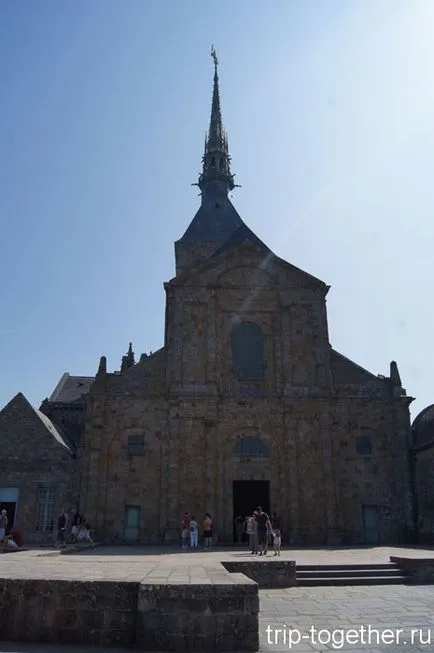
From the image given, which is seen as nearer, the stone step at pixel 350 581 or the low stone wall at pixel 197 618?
the low stone wall at pixel 197 618

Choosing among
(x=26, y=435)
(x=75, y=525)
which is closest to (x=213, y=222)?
(x=26, y=435)

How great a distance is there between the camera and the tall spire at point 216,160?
54.1 meters

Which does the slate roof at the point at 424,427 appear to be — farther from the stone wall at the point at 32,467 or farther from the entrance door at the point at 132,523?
the stone wall at the point at 32,467

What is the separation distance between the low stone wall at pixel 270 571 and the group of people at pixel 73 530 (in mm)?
9559

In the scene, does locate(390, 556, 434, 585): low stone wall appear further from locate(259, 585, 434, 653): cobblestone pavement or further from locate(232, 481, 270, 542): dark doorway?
locate(232, 481, 270, 542): dark doorway

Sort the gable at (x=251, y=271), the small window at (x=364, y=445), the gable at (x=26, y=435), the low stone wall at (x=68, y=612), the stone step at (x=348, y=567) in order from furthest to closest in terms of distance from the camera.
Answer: the gable at (x=251, y=271), the small window at (x=364, y=445), the gable at (x=26, y=435), the stone step at (x=348, y=567), the low stone wall at (x=68, y=612)

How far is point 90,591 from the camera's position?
25.0ft

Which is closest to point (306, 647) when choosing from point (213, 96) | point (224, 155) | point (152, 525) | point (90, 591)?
point (90, 591)

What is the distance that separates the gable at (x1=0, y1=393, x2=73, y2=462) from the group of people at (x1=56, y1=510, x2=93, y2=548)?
11.1 feet

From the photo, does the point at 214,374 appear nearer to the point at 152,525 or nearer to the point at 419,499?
the point at 152,525

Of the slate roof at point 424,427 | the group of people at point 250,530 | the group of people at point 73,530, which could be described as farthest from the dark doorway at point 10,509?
the slate roof at point 424,427

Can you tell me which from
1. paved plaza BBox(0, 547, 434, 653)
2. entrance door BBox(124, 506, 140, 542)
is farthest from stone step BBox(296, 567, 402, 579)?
entrance door BBox(124, 506, 140, 542)

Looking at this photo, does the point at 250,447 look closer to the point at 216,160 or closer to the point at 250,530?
→ the point at 250,530

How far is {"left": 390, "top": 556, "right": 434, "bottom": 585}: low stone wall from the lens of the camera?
14227mm
